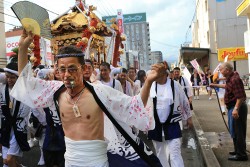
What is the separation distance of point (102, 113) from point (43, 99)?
1.84ft

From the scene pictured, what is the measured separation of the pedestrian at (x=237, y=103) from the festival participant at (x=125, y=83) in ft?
7.33

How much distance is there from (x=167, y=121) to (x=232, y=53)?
22.1 meters

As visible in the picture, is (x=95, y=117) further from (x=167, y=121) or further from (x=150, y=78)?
(x=167, y=121)

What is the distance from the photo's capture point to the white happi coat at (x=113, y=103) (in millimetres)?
2482

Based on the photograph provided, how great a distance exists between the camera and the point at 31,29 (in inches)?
107

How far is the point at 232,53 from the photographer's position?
25062 mm

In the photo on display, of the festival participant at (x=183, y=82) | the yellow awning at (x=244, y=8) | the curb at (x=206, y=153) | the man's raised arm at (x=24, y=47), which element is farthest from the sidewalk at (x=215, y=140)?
the yellow awning at (x=244, y=8)

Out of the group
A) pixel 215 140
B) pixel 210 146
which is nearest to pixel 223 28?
pixel 215 140

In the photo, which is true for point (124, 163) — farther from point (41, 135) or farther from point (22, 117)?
point (41, 135)

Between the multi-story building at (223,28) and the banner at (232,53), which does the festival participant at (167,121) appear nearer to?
the banner at (232,53)

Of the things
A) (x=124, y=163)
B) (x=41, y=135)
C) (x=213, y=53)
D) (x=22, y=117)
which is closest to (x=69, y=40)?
(x=41, y=135)

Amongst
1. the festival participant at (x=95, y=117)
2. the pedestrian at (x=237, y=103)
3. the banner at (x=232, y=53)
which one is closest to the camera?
the festival participant at (x=95, y=117)

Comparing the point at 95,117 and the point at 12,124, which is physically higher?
the point at 95,117

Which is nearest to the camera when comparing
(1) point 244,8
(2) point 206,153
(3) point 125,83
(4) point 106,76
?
(2) point 206,153
